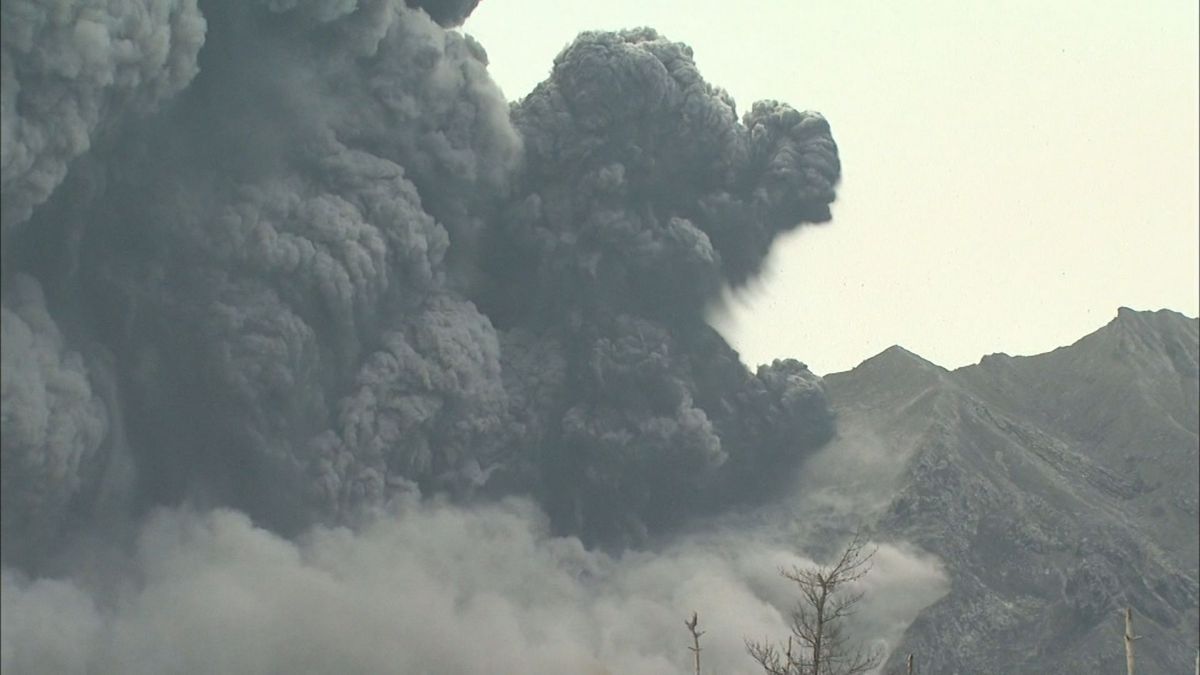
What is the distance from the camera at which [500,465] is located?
303ft

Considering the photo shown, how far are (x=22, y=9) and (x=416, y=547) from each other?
35.4m

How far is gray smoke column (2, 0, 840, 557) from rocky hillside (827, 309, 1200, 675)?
1329 centimetres

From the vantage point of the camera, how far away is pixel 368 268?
259 ft

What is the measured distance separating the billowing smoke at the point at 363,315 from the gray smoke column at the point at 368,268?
0.14 m

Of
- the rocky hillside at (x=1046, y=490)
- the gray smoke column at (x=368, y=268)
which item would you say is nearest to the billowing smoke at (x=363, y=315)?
the gray smoke column at (x=368, y=268)

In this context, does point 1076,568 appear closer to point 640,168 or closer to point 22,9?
point 640,168

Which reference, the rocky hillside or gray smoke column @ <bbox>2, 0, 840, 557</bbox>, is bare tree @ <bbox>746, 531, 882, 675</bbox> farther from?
gray smoke column @ <bbox>2, 0, 840, 557</bbox>

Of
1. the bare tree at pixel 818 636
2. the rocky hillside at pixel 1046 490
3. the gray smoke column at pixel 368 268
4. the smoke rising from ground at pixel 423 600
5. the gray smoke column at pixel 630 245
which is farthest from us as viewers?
the rocky hillside at pixel 1046 490

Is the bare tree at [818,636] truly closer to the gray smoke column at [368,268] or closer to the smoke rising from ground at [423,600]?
the smoke rising from ground at [423,600]

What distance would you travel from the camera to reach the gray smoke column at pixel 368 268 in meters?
63.4

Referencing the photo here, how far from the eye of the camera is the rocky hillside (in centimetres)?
11231

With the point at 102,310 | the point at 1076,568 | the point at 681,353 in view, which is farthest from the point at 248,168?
the point at 1076,568

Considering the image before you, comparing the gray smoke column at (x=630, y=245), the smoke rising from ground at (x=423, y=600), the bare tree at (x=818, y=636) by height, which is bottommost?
the bare tree at (x=818, y=636)

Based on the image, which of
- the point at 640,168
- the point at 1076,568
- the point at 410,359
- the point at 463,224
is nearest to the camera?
the point at 410,359
